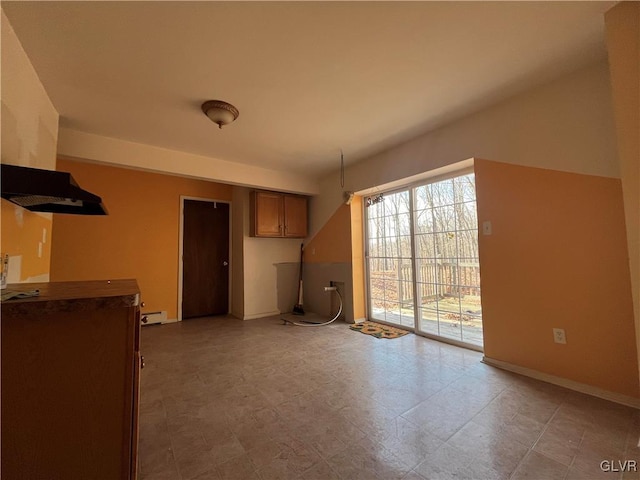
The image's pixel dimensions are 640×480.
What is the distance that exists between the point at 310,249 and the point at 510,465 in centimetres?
388

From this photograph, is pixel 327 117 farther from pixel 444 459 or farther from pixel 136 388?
pixel 444 459

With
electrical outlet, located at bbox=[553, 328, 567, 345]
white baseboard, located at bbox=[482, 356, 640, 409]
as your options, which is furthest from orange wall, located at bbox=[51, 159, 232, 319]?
electrical outlet, located at bbox=[553, 328, 567, 345]

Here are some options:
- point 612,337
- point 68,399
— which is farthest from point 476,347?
point 68,399

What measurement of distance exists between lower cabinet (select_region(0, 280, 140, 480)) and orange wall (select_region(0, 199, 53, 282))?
0.98 meters

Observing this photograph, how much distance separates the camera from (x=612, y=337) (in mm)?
1780

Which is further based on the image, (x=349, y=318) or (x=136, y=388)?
(x=349, y=318)

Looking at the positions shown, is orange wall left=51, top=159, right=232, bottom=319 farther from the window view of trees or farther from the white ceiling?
the window view of trees

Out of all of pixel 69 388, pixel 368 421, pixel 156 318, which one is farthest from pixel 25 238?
pixel 156 318

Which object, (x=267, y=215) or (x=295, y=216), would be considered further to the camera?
(x=295, y=216)

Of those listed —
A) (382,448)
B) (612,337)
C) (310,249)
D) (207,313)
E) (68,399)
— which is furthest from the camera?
(310,249)

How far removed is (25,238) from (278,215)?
3092 mm

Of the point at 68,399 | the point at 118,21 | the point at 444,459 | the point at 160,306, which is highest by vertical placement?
the point at 118,21

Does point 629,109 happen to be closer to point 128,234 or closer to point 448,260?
point 448,260

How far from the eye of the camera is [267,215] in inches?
173
